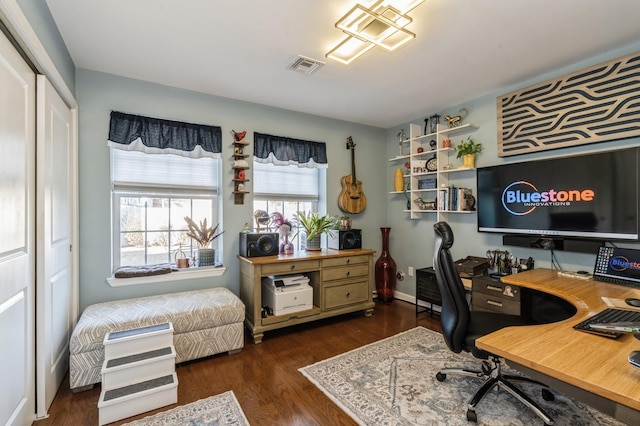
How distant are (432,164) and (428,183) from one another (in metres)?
0.23

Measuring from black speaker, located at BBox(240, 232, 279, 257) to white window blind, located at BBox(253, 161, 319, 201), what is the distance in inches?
23.4

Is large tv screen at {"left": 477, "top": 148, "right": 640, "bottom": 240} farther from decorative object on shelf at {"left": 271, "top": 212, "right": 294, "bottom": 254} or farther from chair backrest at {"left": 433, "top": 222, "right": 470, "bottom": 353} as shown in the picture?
decorative object on shelf at {"left": 271, "top": 212, "right": 294, "bottom": 254}

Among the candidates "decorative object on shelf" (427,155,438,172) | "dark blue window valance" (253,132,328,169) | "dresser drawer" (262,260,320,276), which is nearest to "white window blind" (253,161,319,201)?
"dark blue window valance" (253,132,328,169)

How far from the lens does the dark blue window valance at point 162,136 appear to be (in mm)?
2639

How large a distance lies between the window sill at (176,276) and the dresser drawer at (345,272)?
1.07 metres

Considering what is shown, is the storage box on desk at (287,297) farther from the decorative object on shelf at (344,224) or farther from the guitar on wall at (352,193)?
the guitar on wall at (352,193)

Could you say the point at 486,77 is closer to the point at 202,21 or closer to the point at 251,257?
the point at 202,21

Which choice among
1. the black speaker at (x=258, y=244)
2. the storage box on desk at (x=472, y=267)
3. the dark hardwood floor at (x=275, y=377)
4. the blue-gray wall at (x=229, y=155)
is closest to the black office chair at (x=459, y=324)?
the dark hardwood floor at (x=275, y=377)

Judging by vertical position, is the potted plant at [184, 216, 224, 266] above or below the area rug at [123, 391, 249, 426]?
above

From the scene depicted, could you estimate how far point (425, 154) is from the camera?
3.68 metres

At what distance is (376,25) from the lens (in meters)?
1.79

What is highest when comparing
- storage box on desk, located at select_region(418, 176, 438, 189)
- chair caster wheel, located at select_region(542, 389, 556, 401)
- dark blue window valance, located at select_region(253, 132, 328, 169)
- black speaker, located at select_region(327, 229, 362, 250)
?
dark blue window valance, located at select_region(253, 132, 328, 169)

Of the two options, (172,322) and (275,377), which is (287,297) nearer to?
(275,377)

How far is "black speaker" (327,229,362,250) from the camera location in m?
3.48
